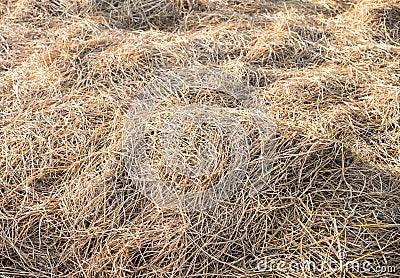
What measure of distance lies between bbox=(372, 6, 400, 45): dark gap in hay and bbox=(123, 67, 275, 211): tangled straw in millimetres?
1244

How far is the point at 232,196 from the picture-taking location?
7.53ft

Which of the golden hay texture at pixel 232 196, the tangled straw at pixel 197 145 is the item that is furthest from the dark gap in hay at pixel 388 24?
the tangled straw at pixel 197 145

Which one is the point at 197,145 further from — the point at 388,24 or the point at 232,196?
the point at 388,24

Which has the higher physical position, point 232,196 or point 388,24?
point 388,24

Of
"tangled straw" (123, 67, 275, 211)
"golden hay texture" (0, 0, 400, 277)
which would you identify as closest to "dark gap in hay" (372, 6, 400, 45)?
"golden hay texture" (0, 0, 400, 277)

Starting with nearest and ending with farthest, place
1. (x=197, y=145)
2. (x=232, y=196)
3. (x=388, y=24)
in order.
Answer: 1. (x=232, y=196)
2. (x=197, y=145)
3. (x=388, y=24)

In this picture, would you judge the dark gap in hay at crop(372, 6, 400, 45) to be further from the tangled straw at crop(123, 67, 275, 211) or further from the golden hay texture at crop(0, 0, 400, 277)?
the tangled straw at crop(123, 67, 275, 211)

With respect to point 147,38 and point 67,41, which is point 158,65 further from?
point 67,41

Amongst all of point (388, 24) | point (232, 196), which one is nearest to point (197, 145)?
point (232, 196)

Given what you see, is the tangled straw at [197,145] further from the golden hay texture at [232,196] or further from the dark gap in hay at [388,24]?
the dark gap in hay at [388,24]

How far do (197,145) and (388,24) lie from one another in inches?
77.1

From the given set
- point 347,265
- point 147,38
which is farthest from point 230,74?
point 347,265

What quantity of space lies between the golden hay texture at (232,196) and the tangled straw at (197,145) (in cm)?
6

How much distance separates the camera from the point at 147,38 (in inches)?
133
